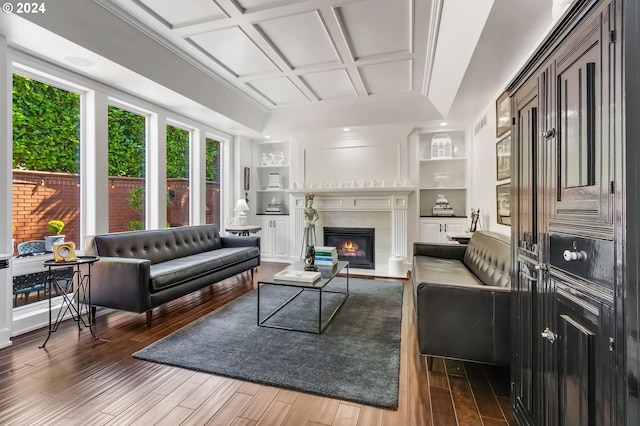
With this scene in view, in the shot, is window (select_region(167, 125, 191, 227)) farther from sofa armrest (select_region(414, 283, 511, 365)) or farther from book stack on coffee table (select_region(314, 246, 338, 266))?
sofa armrest (select_region(414, 283, 511, 365))

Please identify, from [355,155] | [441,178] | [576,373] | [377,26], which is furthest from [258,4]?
[441,178]

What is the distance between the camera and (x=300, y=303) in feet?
11.3

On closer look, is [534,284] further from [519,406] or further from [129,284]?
[129,284]

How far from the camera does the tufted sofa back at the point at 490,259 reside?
2174 millimetres

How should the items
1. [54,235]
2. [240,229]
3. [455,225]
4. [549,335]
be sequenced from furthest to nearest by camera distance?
1. [240,229]
2. [455,225]
3. [54,235]
4. [549,335]

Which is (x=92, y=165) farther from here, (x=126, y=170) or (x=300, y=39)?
(x=300, y=39)

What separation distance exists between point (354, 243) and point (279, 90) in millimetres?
2941

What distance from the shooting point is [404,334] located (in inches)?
104

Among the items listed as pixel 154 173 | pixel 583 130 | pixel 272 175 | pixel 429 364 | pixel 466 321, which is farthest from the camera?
pixel 272 175

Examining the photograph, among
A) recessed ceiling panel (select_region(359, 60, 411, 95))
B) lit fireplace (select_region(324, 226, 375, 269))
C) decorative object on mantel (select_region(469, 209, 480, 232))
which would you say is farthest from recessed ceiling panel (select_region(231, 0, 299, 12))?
lit fireplace (select_region(324, 226, 375, 269))

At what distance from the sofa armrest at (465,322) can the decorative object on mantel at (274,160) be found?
15.6ft

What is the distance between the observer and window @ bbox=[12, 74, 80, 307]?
274 cm

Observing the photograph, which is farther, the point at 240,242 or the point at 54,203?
the point at 240,242

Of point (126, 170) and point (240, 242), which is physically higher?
point (126, 170)
